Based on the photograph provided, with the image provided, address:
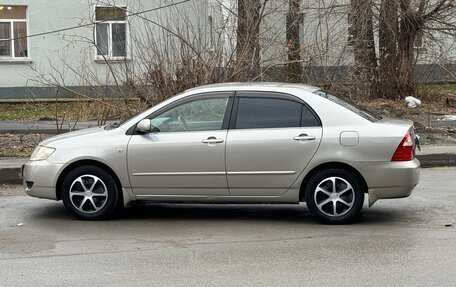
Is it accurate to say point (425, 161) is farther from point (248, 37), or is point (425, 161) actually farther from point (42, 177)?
point (42, 177)

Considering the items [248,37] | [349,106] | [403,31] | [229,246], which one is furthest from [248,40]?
[229,246]

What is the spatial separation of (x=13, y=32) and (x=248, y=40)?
13.8 metres

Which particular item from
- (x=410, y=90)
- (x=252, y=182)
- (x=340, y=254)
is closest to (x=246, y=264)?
(x=340, y=254)

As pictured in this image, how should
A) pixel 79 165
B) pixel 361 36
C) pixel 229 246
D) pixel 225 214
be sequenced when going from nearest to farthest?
pixel 229 246 < pixel 79 165 < pixel 225 214 < pixel 361 36

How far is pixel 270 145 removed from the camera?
7223 mm

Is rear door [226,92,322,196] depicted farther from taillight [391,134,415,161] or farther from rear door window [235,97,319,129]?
taillight [391,134,415,161]

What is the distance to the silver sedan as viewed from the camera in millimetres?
7180

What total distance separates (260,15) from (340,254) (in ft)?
30.9

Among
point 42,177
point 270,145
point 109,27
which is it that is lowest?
point 42,177

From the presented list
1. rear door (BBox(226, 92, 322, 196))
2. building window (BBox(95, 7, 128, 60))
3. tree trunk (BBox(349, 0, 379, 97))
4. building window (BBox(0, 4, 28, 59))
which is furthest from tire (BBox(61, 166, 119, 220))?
building window (BBox(0, 4, 28, 59))

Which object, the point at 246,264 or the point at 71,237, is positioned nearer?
the point at 246,264

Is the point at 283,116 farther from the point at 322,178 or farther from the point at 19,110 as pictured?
the point at 19,110

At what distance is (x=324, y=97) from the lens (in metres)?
7.54

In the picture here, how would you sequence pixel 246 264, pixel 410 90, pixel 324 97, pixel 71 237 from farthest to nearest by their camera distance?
pixel 410 90 → pixel 324 97 → pixel 71 237 → pixel 246 264
